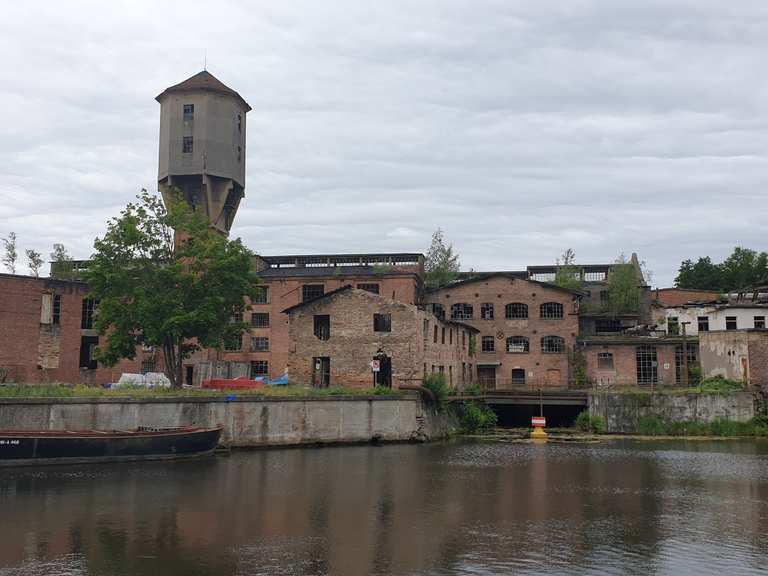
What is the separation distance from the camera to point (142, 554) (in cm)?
1548

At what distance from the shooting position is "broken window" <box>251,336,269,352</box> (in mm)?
54594

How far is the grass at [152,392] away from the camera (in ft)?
102

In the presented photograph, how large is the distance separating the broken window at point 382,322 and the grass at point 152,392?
3.88 meters

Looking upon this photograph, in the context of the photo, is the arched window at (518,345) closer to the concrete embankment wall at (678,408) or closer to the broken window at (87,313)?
the concrete embankment wall at (678,408)

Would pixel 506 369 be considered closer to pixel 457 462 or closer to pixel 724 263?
pixel 457 462

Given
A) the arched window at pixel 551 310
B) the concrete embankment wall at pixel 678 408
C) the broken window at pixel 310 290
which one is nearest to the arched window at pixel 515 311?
the arched window at pixel 551 310

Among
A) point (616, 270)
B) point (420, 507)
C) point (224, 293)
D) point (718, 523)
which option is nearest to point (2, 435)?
point (224, 293)

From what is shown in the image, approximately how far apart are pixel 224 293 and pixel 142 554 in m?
22.9

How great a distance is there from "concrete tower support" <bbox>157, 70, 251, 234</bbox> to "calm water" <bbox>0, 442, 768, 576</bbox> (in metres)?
26.0

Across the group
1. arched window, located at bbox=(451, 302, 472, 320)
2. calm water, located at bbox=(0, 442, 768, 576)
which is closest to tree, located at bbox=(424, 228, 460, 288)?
arched window, located at bbox=(451, 302, 472, 320)

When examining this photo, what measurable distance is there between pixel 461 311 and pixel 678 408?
760 inches

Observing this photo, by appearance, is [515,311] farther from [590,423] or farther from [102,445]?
[102,445]

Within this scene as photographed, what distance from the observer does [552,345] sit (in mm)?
53594

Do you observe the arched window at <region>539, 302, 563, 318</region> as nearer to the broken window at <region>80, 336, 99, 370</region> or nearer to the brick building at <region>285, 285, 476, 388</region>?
the brick building at <region>285, 285, 476, 388</region>
